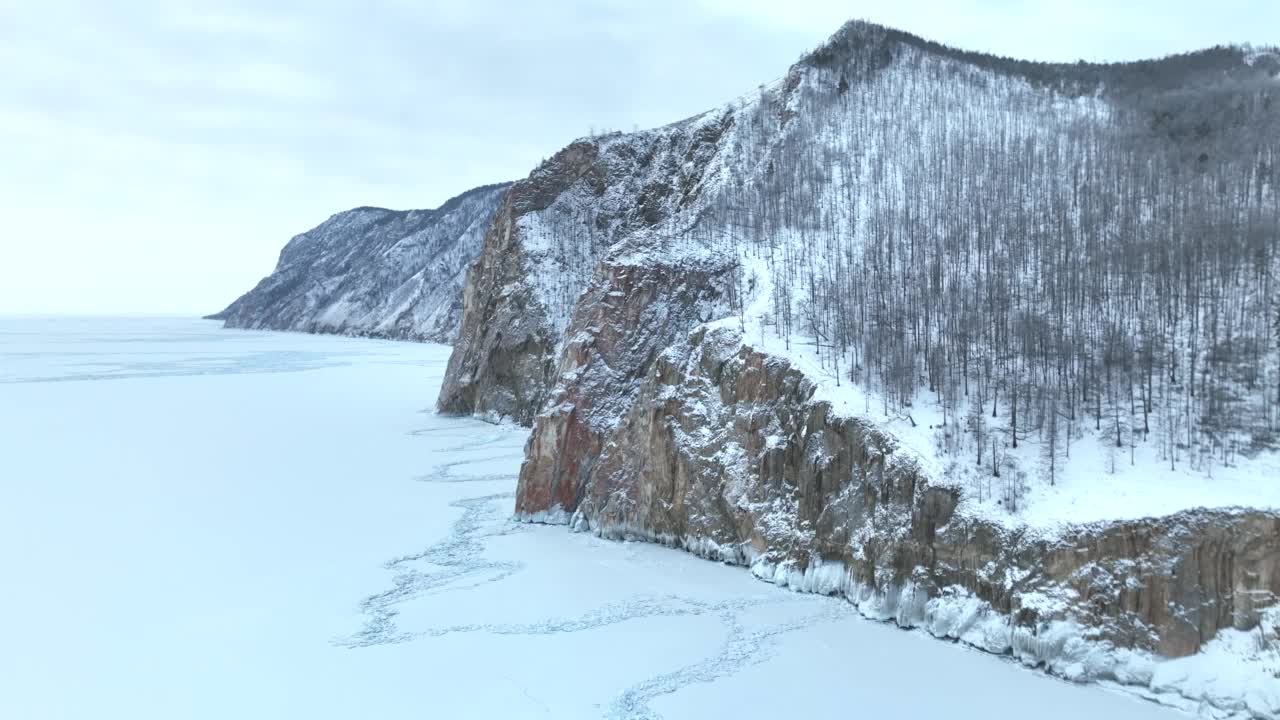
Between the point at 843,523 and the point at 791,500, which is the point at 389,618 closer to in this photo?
the point at 791,500

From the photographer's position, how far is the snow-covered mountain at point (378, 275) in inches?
4434

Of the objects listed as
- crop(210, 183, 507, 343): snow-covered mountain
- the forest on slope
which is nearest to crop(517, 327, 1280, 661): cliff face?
the forest on slope

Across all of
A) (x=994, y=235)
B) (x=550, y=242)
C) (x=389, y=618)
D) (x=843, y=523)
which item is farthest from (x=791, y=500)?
(x=550, y=242)

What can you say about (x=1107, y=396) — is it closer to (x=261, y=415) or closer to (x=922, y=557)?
(x=922, y=557)

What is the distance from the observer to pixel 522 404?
3566 cm

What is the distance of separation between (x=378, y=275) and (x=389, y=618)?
124915 mm

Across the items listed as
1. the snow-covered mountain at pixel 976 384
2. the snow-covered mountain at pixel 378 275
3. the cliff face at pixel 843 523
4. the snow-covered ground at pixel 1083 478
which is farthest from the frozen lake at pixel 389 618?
the snow-covered mountain at pixel 378 275

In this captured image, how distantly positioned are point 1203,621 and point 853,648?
4.58 metres

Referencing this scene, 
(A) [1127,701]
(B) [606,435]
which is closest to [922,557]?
(A) [1127,701]

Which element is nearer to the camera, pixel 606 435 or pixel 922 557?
pixel 922 557

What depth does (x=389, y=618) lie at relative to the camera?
13.7m

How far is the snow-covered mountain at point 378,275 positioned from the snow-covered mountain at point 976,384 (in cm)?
7178

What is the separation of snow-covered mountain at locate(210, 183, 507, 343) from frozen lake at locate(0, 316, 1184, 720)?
2846 inches

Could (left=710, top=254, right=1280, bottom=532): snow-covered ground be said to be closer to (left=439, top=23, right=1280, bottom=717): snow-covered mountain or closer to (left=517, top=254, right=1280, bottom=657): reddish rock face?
(left=439, top=23, right=1280, bottom=717): snow-covered mountain
